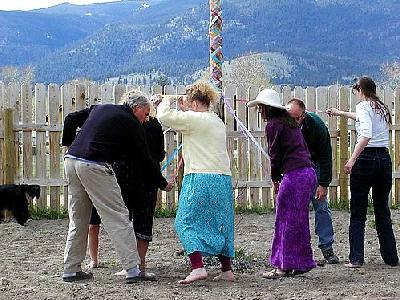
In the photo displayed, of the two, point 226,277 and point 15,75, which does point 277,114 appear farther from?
point 15,75

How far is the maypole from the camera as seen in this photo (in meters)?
8.10

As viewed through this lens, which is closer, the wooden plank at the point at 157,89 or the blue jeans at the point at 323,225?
the blue jeans at the point at 323,225

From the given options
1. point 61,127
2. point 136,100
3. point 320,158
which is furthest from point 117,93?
point 136,100

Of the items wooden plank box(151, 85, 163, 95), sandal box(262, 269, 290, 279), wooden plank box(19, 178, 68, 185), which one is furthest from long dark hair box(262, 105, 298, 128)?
wooden plank box(19, 178, 68, 185)

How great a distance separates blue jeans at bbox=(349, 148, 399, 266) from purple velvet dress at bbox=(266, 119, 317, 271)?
0.67 metres

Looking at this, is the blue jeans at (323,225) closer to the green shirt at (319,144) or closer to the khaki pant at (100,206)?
the green shirt at (319,144)

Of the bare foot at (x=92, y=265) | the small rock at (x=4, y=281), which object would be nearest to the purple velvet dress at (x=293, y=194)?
the bare foot at (x=92, y=265)

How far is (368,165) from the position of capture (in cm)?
694

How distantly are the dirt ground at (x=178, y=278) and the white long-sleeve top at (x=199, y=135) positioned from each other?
100 cm

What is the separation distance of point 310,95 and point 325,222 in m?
4.71

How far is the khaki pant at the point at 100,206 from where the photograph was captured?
6.19 meters

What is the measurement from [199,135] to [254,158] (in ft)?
18.0

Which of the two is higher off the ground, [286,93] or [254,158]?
[286,93]

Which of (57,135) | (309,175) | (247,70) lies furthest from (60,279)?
(247,70)
